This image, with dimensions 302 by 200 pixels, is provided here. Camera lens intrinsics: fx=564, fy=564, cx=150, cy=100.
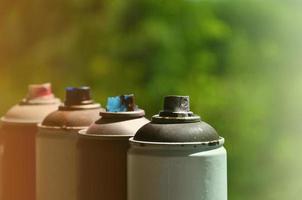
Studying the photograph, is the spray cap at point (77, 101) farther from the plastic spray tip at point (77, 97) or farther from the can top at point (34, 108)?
the can top at point (34, 108)

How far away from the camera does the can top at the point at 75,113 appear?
1111 millimetres

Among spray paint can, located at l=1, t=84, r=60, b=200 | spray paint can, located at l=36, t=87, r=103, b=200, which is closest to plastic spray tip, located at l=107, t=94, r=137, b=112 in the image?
spray paint can, located at l=36, t=87, r=103, b=200

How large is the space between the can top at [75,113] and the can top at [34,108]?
15cm

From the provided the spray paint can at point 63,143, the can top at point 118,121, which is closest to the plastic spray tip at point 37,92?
the spray paint can at point 63,143

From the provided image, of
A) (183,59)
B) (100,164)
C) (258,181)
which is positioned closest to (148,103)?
(183,59)

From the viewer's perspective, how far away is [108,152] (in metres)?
0.95

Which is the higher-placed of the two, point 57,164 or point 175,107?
point 175,107

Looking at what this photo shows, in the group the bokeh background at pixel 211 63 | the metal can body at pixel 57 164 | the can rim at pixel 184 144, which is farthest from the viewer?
the bokeh background at pixel 211 63

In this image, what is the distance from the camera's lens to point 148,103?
150cm

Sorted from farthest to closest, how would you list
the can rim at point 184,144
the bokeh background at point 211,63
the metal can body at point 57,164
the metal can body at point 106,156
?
the bokeh background at point 211,63 < the metal can body at point 57,164 < the metal can body at point 106,156 < the can rim at point 184,144

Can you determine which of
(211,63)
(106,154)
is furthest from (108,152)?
(211,63)

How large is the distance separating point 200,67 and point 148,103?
0.18m

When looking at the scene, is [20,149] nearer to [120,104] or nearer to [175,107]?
[120,104]

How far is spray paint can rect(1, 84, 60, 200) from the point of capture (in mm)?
1290
